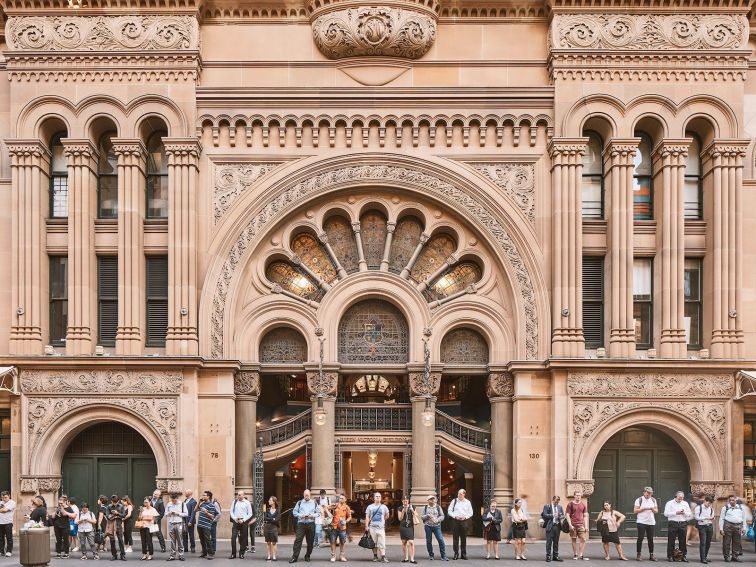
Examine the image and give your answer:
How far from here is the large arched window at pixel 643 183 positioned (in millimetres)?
27781

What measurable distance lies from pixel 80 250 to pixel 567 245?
13.6 meters

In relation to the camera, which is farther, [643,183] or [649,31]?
[643,183]

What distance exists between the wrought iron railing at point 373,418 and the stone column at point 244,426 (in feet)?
8.19

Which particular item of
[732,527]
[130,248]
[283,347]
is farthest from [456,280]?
[732,527]

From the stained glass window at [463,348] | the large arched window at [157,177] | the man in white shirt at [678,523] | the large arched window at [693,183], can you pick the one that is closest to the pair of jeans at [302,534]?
the stained glass window at [463,348]

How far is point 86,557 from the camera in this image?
75.4 feet

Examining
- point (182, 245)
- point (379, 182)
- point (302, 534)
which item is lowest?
point (302, 534)

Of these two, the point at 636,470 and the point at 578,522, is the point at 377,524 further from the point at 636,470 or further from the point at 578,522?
the point at 636,470

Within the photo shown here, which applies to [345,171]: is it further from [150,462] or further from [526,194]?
[150,462]

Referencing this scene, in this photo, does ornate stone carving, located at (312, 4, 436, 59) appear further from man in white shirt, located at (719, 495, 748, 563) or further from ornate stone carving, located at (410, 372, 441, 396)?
man in white shirt, located at (719, 495, 748, 563)

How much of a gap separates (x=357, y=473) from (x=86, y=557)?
10.1 metres

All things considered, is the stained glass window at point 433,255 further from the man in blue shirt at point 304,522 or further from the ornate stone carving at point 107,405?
the man in blue shirt at point 304,522

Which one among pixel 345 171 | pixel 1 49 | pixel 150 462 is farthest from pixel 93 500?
pixel 1 49

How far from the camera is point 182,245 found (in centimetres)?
2666
